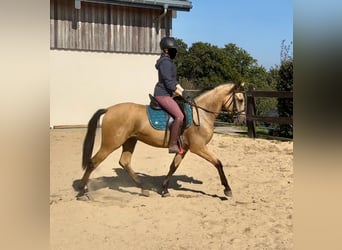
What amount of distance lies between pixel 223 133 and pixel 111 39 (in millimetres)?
2517

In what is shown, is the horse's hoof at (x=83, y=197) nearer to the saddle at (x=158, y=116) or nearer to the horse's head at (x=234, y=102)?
the saddle at (x=158, y=116)

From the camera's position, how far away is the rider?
3.24 m

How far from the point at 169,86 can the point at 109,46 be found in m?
2.86

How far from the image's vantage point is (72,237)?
1.53 m

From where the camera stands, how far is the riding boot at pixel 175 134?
3.44 meters

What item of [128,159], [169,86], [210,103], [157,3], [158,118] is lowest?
[128,159]

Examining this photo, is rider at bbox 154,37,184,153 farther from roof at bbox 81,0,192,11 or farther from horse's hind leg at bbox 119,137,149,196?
roof at bbox 81,0,192,11

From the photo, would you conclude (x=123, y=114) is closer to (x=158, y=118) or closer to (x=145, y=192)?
(x=158, y=118)

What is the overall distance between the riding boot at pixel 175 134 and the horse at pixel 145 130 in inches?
3.4

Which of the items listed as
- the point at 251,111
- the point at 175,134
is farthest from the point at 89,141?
the point at 251,111

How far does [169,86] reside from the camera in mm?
3301

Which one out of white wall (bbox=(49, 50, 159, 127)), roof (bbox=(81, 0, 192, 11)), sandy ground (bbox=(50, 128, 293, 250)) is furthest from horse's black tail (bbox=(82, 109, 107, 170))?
roof (bbox=(81, 0, 192, 11))

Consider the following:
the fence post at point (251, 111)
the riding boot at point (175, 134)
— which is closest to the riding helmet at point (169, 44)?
the riding boot at point (175, 134)
